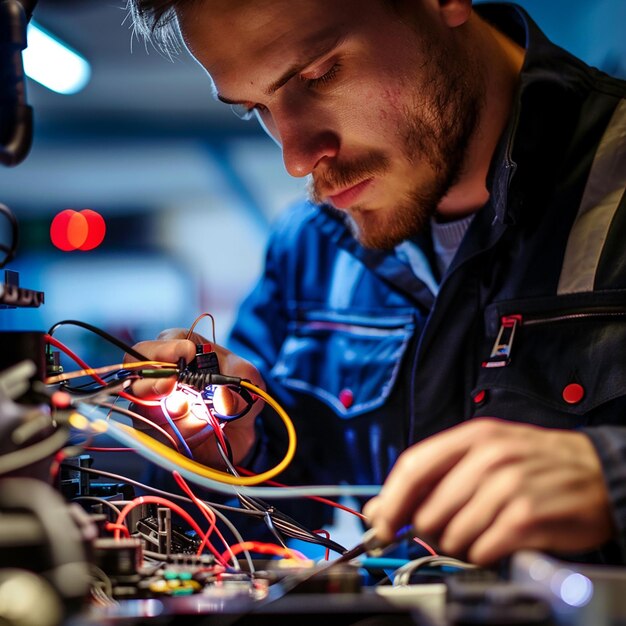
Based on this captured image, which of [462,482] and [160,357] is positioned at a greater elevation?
[160,357]

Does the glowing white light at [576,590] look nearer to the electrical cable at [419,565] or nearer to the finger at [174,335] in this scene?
the electrical cable at [419,565]

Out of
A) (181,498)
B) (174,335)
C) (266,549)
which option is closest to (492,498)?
(266,549)

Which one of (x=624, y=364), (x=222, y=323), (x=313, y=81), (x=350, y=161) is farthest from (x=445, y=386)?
(x=222, y=323)

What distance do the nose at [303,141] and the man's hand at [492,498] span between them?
75cm

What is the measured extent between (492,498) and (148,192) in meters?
3.11

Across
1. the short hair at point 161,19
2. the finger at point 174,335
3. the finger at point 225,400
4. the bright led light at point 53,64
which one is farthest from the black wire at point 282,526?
the bright led light at point 53,64

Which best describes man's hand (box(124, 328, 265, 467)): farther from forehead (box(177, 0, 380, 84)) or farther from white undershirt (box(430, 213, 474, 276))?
white undershirt (box(430, 213, 474, 276))

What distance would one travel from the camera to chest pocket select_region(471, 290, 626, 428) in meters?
1.19

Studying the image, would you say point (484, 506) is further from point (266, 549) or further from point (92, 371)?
point (92, 371)

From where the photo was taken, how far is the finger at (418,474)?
53 centimetres

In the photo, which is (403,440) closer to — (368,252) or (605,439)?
(368,252)

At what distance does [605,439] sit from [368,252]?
109cm

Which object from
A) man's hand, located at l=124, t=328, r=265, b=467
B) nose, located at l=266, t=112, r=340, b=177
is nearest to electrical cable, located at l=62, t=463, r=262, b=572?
man's hand, located at l=124, t=328, r=265, b=467

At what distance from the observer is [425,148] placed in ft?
4.44
